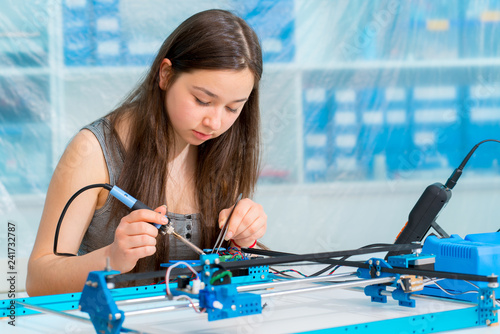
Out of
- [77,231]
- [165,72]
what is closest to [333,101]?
[165,72]

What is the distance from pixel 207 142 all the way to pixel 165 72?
0.70 feet

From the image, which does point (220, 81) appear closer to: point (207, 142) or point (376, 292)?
point (207, 142)

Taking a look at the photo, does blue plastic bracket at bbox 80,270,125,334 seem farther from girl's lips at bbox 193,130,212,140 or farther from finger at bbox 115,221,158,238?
girl's lips at bbox 193,130,212,140

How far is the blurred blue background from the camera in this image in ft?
6.18

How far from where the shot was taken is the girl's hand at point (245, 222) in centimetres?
98

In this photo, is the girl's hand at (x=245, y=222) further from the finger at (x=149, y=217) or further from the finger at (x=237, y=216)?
the finger at (x=149, y=217)

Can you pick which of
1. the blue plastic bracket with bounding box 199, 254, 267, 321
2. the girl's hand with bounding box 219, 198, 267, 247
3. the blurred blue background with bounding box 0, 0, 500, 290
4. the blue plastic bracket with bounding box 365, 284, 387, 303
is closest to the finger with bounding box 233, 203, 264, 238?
the girl's hand with bounding box 219, 198, 267, 247

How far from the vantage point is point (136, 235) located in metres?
0.83

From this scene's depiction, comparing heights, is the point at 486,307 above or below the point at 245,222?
below

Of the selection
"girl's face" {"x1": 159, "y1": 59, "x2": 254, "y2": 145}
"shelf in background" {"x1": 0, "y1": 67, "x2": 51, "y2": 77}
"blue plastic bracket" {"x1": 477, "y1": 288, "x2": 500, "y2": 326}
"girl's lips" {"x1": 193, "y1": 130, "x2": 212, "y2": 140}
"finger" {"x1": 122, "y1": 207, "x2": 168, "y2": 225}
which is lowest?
"blue plastic bracket" {"x1": 477, "y1": 288, "x2": 500, "y2": 326}

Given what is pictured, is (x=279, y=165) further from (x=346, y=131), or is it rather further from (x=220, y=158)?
(x=220, y=158)

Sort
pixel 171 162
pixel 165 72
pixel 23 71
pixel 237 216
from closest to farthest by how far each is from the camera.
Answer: pixel 237 216 → pixel 165 72 → pixel 171 162 → pixel 23 71

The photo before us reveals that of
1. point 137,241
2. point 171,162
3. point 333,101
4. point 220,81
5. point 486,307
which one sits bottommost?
point 486,307

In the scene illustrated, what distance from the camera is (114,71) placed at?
1.93 metres
